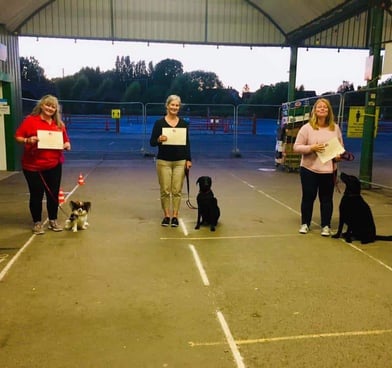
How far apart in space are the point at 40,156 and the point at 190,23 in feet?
32.4

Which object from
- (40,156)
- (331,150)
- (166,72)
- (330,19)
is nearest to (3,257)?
(40,156)

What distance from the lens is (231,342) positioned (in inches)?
113

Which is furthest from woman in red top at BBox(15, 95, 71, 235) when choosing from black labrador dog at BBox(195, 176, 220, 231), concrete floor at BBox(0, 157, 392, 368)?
black labrador dog at BBox(195, 176, 220, 231)

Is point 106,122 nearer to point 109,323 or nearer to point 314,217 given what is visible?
point 314,217

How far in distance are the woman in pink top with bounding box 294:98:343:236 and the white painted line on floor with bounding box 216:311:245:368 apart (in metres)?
2.63

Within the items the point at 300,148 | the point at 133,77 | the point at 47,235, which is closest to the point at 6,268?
the point at 47,235

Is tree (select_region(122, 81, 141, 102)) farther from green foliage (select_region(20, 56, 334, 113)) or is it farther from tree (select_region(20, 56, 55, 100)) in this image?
tree (select_region(20, 56, 55, 100))

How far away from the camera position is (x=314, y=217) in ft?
21.3

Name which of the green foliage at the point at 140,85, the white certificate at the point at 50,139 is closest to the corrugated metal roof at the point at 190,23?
the white certificate at the point at 50,139

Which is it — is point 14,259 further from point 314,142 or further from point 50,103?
point 314,142

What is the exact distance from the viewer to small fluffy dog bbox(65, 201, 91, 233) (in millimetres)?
5457

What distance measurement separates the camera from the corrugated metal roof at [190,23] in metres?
12.9

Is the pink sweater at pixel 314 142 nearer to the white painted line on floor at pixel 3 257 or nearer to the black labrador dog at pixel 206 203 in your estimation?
the black labrador dog at pixel 206 203

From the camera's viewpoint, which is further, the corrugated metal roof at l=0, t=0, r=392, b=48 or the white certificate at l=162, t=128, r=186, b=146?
the corrugated metal roof at l=0, t=0, r=392, b=48
